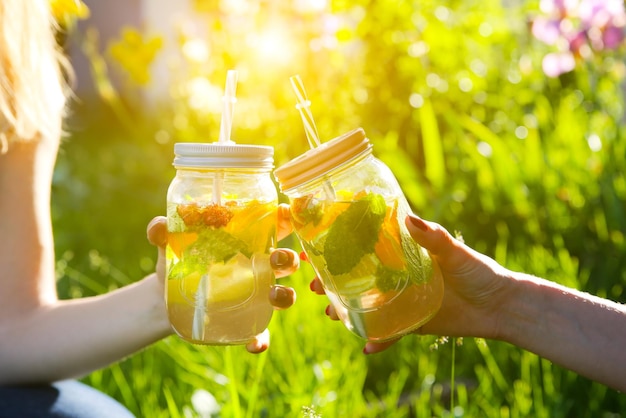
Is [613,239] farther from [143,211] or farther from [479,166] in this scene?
[143,211]

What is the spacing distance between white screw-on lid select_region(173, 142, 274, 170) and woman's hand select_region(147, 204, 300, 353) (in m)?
0.12

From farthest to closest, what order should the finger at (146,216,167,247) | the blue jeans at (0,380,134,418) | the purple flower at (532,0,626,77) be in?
1. the purple flower at (532,0,626,77)
2. the blue jeans at (0,380,134,418)
3. the finger at (146,216,167,247)

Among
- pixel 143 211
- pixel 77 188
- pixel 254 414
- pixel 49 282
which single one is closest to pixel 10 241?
pixel 49 282

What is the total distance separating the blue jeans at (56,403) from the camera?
142 centimetres

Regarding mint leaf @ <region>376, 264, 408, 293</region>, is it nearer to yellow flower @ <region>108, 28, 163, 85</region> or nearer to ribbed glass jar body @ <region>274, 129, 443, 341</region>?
ribbed glass jar body @ <region>274, 129, 443, 341</region>

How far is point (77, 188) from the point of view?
3.75 m

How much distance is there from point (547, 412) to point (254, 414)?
0.57 meters

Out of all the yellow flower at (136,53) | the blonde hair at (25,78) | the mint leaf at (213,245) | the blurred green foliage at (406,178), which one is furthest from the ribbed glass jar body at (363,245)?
the yellow flower at (136,53)

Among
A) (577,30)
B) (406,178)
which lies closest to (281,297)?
(406,178)

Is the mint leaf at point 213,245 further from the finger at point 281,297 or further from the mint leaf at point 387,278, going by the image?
the mint leaf at point 387,278

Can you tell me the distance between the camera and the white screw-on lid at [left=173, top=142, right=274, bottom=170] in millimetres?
1088

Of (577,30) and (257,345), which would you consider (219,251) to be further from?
(577,30)

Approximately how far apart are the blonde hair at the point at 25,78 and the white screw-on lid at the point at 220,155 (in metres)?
0.64

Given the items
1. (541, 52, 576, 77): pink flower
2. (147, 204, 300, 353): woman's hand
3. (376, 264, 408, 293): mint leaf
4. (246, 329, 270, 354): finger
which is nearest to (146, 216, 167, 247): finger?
(147, 204, 300, 353): woman's hand
